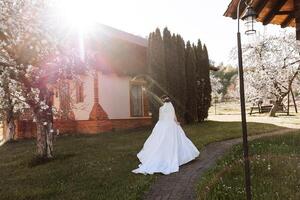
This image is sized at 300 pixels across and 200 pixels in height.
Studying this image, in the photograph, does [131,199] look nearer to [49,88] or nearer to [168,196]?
[168,196]

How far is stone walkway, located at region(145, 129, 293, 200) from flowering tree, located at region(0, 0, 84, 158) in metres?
5.38

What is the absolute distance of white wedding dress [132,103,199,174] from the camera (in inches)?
431

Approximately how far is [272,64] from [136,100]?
1720 centimetres

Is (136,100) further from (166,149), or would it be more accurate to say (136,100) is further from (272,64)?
(272,64)

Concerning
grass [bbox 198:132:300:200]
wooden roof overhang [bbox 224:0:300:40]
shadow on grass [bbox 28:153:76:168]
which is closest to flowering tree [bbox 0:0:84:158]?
shadow on grass [bbox 28:153:76:168]

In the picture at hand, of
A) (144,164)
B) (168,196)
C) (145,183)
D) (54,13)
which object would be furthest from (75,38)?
(168,196)

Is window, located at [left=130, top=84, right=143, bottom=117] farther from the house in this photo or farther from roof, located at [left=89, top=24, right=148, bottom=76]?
roof, located at [left=89, top=24, right=148, bottom=76]

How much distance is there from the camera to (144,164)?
11219 mm

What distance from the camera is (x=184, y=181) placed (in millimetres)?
9578

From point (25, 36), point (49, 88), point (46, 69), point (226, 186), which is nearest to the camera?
point (226, 186)

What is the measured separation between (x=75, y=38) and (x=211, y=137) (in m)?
7.17

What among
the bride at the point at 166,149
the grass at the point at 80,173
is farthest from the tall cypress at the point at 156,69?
the bride at the point at 166,149

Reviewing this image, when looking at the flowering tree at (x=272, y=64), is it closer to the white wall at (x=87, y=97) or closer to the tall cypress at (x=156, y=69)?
the tall cypress at (x=156, y=69)

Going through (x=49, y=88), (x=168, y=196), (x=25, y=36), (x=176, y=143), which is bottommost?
(x=168, y=196)
